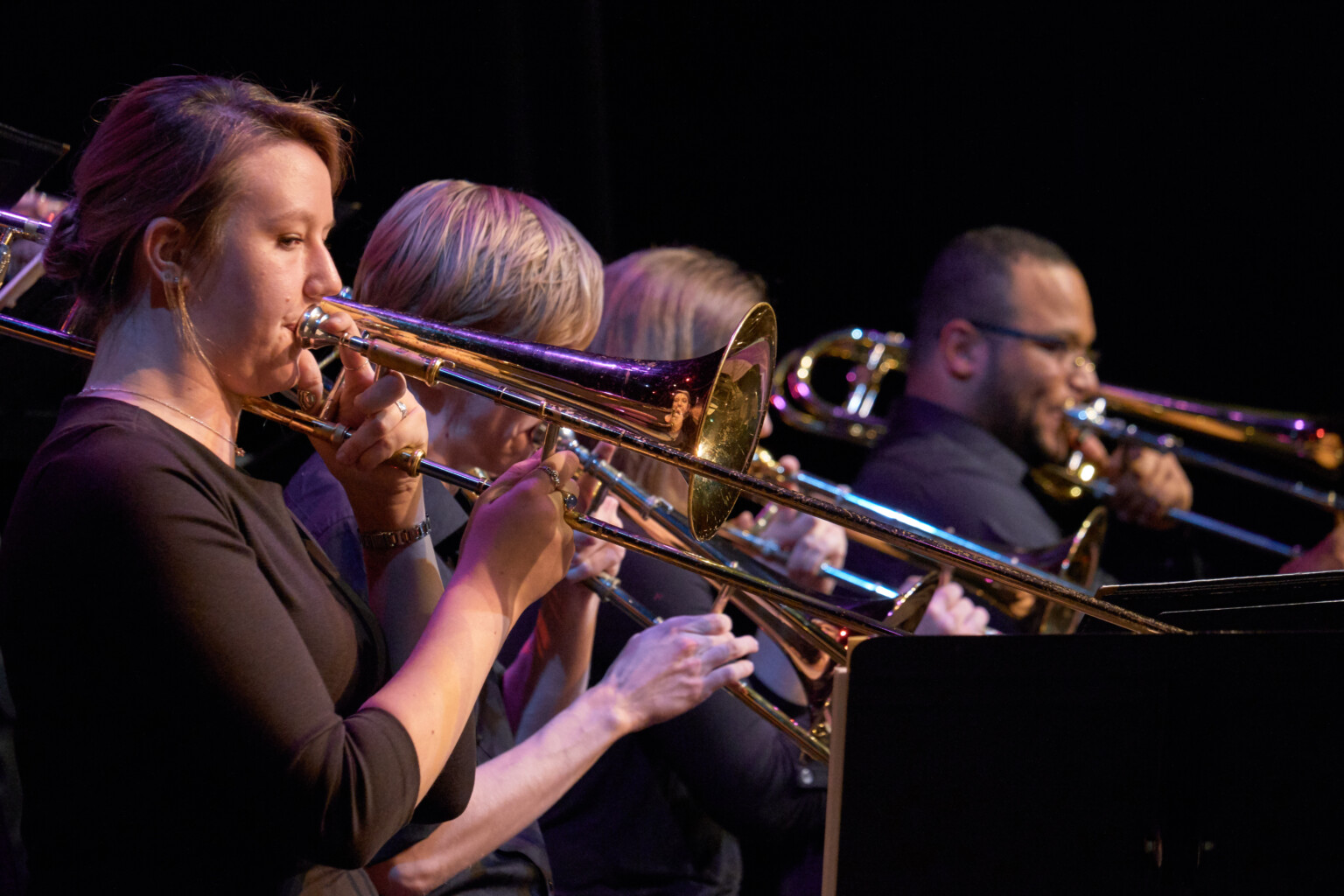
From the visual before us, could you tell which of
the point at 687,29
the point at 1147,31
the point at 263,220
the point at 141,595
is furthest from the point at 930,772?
the point at 1147,31

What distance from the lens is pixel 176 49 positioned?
2.62 metres

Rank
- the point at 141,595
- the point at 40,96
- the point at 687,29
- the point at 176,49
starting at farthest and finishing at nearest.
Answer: the point at 687,29
the point at 176,49
the point at 40,96
the point at 141,595

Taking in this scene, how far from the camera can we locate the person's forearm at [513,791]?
169 cm

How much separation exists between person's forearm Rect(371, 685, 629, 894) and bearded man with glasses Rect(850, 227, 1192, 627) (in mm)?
2184

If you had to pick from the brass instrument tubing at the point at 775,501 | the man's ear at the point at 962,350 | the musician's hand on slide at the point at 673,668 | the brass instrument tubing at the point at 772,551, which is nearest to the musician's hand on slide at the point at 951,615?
the brass instrument tubing at the point at 772,551

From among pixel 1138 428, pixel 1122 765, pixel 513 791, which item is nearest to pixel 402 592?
pixel 513 791

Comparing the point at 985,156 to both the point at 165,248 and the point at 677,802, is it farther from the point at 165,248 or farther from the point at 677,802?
the point at 165,248

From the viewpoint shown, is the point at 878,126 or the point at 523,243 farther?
the point at 878,126

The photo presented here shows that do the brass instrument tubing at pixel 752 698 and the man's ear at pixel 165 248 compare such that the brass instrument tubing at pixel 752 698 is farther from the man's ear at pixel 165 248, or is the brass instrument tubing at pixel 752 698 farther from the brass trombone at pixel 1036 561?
the man's ear at pixel 165 248

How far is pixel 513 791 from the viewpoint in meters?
1.79

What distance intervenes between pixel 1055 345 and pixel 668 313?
6.62 ft

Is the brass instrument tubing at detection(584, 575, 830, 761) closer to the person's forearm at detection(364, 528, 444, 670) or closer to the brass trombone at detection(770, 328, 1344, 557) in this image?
the person's forearm at detection(364, 528, 444, 670)

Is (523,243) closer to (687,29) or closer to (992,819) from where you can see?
(992,819)

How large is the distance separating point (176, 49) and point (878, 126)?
259 cm
